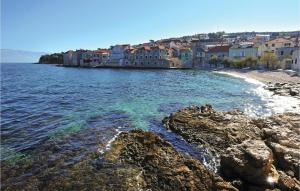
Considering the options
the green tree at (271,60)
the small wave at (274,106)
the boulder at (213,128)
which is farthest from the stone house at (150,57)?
the boulder at (213,128)

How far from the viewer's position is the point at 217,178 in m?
12.6

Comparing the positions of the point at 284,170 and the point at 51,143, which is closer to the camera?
the point at 284,170

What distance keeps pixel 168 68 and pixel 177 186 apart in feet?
317

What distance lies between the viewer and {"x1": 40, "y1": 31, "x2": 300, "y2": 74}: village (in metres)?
84.2

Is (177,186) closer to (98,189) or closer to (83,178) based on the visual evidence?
(98,189)

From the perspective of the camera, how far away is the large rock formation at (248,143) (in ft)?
41.4

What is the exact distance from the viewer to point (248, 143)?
14.5 metres

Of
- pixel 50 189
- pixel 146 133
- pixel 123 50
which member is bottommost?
pixel 50 189

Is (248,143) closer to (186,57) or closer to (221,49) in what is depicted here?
(221,49)

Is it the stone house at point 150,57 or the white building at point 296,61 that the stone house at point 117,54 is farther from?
the white building at point 296,61

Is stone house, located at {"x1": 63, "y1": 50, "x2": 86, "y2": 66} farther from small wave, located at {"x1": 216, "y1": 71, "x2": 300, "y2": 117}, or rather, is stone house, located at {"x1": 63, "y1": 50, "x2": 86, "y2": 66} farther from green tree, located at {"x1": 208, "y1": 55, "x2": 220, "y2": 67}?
small wave, located at {"x1": 216, "y1": 71, "x2": 300, "y2": 117}

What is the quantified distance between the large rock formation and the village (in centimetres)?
5510

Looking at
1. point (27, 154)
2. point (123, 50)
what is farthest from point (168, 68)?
point (27, 154)

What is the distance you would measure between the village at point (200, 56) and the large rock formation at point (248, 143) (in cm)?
5510
